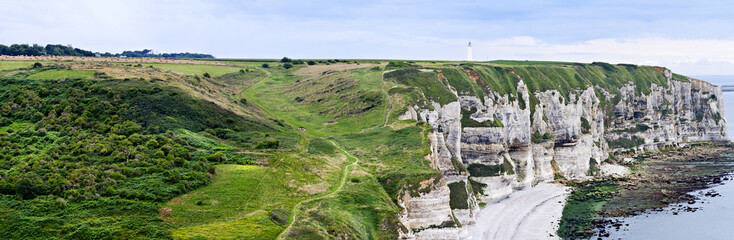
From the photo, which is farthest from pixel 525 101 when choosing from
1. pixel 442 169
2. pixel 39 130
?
pixel 39 130

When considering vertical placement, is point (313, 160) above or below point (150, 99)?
below

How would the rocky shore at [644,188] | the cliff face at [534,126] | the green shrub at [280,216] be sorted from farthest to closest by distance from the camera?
the rocky shore at [644,188]
the cliff face at [534,126]
the green shrub at [280,216]

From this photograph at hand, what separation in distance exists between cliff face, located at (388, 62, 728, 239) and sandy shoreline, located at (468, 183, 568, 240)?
254 centimetres

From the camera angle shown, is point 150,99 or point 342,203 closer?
point 342,203

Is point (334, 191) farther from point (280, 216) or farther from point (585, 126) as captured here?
point (585, 126)

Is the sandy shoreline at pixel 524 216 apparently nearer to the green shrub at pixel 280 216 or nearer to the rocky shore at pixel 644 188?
the rocky shore at pixel 644 188

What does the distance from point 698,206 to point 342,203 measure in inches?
2896

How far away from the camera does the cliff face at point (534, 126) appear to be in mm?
82812

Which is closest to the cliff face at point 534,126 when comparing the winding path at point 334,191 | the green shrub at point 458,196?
the green shrub at point 458,196

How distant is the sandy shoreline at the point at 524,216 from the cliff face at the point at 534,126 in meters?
2.54

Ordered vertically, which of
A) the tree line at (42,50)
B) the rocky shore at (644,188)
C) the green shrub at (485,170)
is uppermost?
the tree line at (42,50)

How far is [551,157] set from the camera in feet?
398

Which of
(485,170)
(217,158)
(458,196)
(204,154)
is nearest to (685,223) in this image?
(485,170)

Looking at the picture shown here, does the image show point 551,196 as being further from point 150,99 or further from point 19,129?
point 19,129
